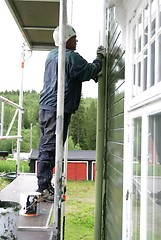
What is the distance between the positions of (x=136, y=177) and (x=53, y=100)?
1.32 meters

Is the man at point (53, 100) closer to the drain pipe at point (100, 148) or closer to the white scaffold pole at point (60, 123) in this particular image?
the white scaffold pole at point (60, 123)

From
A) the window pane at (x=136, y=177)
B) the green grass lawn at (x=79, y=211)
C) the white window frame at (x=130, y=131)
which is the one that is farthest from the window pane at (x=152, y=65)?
the green grass lawn at (x=79, y=211)

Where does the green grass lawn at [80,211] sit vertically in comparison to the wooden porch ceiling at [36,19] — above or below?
below

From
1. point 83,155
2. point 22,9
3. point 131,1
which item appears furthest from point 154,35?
point 83,155

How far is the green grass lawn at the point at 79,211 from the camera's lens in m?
10.6

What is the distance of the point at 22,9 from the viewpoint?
468 centimetres

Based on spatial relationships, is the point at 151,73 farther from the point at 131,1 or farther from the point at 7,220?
the point at 7,220

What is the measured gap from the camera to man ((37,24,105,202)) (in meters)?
3.41

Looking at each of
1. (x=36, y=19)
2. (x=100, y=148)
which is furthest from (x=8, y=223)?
(x=36, y=19)

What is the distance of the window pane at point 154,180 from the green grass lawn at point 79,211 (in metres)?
8.19

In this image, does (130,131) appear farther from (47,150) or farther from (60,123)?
(47,150)

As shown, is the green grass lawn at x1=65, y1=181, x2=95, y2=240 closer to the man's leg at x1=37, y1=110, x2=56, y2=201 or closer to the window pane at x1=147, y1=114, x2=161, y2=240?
the man's leg at x1=37, y1=110, x2=56, y2=201

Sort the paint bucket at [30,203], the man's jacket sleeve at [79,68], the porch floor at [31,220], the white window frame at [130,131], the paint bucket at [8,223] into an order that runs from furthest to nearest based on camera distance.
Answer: the man's jacket sleeve at [79,68] → the paint bucket at [30,203] → the porch floor at [31,220] → the paint bucket at [8,223] → the white window frame at [130,131]

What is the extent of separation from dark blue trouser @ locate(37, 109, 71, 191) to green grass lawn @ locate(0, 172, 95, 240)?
266 inches
